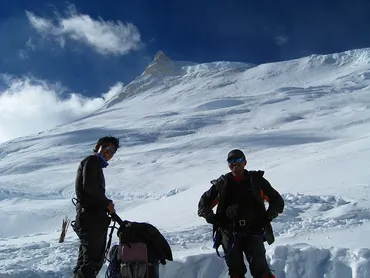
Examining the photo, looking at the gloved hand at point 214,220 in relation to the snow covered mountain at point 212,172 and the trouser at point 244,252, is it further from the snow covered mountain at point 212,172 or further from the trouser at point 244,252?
the snow covered mountain at point 212,172

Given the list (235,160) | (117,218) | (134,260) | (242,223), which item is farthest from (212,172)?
(134,260)

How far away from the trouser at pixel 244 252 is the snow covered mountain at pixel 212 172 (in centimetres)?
113

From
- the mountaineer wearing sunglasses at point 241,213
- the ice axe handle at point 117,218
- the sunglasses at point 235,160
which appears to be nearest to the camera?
the ice axe handle at point 117,218

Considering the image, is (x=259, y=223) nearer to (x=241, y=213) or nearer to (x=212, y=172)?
(x=241, y=213)

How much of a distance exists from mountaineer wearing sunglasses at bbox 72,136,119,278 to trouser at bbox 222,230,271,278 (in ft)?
4.37

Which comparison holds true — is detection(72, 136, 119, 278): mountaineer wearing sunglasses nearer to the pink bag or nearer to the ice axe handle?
the ice axe handle

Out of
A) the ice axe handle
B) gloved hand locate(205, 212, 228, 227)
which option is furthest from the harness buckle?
the ice axe handle

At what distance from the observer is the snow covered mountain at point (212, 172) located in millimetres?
5707

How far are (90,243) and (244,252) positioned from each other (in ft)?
5.40

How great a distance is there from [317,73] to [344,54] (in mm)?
17299

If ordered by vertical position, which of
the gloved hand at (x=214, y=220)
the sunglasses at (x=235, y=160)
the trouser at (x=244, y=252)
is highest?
the sunglasses at (x=235, y=160)

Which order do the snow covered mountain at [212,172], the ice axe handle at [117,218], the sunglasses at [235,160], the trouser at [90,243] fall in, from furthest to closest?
the snow covered mountain at [212,172], the sunglasses at [235,160], the ice axe handle at [117,218], the trouser at [90,243]

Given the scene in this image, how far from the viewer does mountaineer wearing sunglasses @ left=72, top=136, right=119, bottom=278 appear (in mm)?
4223

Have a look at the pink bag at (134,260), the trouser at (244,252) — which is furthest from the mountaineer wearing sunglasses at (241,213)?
the pink bag at (134,260)
